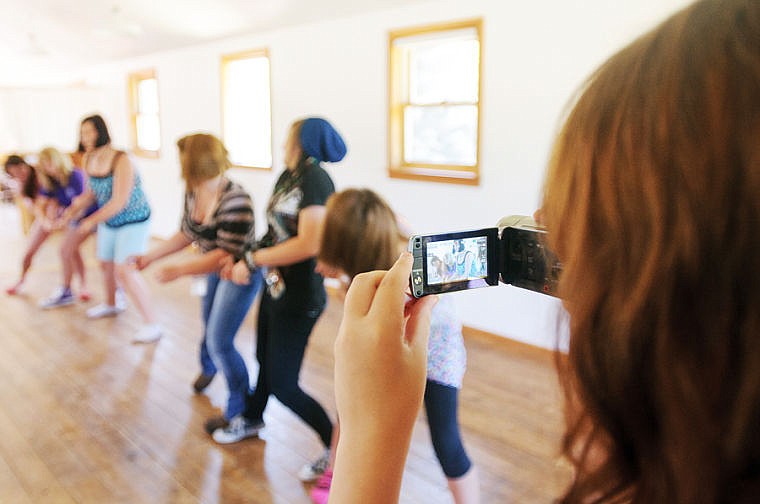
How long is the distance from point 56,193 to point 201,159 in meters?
2.88

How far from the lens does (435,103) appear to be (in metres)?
4.26

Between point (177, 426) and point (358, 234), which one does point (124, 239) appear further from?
point (358, 234)

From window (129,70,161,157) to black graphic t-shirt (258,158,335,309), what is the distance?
601cm

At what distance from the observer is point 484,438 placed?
9.05 feet

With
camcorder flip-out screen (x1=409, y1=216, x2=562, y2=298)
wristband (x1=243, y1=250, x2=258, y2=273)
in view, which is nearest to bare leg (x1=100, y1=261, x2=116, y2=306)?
wristband (x1=243, y1=250, x2=258, y2=273)

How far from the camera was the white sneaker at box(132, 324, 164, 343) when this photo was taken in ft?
13.4

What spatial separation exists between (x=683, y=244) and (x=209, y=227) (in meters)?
2.43

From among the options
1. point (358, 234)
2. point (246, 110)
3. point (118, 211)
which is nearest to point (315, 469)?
point (358, 234)

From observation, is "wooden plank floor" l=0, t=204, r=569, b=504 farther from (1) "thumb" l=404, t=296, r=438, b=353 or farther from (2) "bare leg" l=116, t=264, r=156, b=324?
(1) "thumb" l=404, t=296, r=438, b=353

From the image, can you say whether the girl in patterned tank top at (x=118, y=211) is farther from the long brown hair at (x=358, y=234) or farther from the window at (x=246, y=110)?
the long brown hair at (x=358, y=234)

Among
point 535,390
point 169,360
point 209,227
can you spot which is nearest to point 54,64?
point 169,360

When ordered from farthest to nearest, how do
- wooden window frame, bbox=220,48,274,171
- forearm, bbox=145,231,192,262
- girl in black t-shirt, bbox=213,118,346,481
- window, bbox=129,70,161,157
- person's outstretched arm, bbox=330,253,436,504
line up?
Answer: 1. window, bbox=129,70,161,157
2. wooden window frame, bbox=220,48,274,171
3. forearm, bbox=145,231,192,262
4. girl in black t-shirt, bbox=213,118,346,481
5. person's outstretched arm, bbox=330,253,436,504

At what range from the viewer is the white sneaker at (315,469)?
2.46 metres

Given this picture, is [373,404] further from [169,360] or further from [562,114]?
[169,360]
